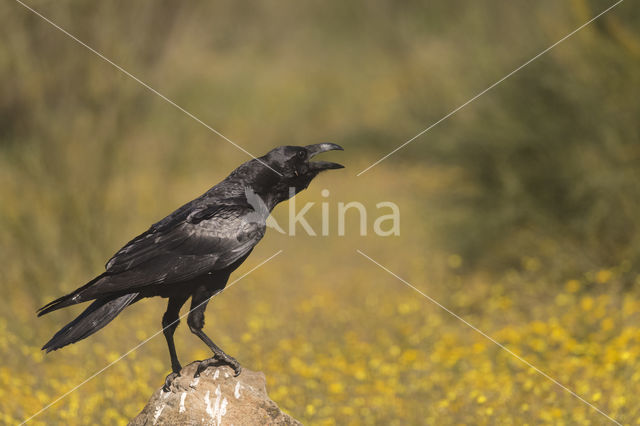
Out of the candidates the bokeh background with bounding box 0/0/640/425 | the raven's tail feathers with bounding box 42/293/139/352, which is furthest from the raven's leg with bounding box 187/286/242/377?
the bokeh background with bounding box 0/0/640/425

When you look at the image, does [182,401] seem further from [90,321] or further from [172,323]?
[90,321]

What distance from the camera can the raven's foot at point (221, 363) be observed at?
11.6 feet

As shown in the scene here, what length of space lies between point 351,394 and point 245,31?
18832 millimetres

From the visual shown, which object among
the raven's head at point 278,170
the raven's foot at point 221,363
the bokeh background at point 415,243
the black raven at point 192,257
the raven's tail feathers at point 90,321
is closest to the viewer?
the raven's tail feathers at point 90,321

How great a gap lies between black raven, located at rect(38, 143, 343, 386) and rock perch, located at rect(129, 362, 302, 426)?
2.1 inches

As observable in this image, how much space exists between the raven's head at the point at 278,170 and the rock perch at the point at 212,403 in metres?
0.94

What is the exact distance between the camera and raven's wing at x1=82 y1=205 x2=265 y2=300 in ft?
11.0

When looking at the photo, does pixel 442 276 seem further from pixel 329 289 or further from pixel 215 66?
pixel 215 66

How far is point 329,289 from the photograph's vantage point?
8.79 m

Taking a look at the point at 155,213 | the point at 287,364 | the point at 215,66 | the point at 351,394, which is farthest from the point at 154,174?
the point at 215,66

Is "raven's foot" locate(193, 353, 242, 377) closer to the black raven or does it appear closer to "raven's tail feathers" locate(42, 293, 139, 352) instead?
the black raven

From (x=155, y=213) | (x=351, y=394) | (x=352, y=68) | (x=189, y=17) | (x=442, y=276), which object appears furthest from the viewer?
(x=352, y=68)

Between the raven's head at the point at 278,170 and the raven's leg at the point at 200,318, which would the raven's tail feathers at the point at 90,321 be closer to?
the raven's leg at the point at 200,318

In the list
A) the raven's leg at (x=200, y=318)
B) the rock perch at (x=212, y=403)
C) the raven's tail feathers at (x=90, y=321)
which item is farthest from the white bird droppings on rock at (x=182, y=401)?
the raven's tail feathers at (x=90, y=321)
